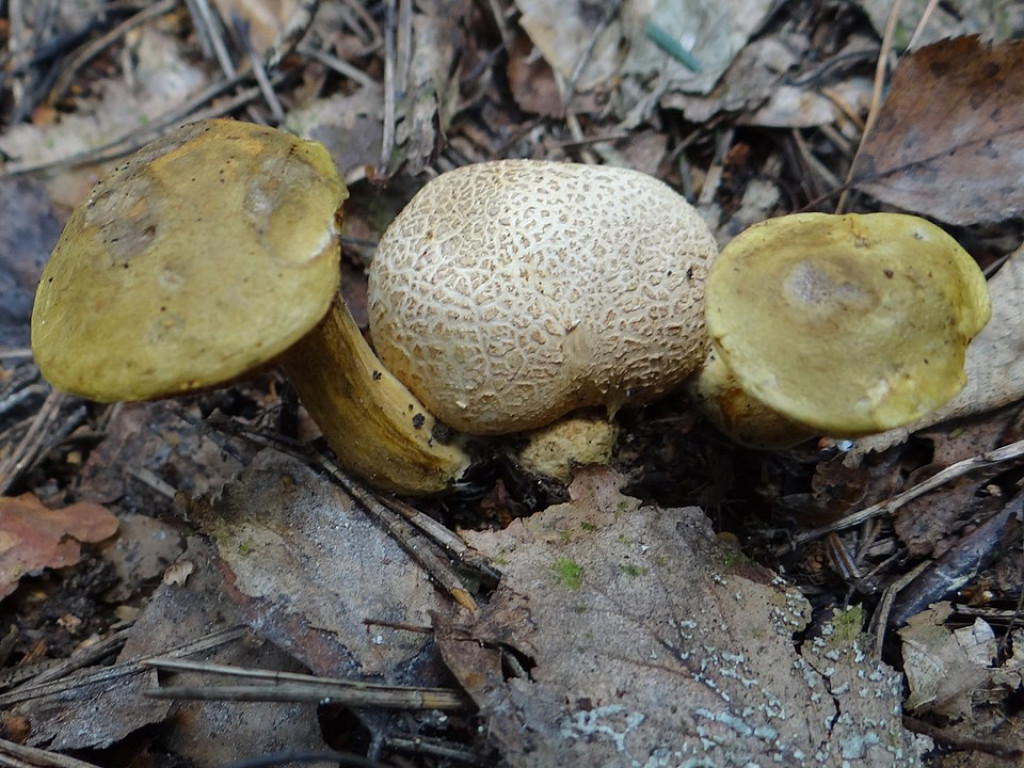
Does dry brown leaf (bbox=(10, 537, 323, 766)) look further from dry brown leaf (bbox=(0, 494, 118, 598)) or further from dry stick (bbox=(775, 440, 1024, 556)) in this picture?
dry stick (bbox=(775, 440, 1024, 556))

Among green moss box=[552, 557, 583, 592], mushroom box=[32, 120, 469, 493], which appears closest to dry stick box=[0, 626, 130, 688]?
mushroom box=[32, 120, 469, 493]

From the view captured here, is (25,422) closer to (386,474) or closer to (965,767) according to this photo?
(386,474)

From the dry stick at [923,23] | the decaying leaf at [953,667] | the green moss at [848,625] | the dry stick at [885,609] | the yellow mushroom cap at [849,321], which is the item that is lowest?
the decaying leaf at [953,667]

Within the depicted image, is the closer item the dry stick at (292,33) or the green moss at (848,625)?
the green moss at (848,625)

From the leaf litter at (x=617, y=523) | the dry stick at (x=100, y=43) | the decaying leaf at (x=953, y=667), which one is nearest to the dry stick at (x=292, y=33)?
the leaf litter at (x=617, y=523)

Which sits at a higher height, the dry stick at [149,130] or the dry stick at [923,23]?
the dry stick at [923,23]

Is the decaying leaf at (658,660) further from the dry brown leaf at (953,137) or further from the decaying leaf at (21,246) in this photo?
the decaying leaf at (21,246)

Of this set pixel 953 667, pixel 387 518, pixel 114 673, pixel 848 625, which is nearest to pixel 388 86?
pixel 387 518
